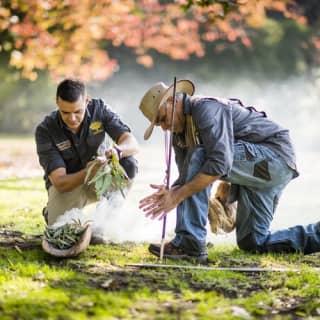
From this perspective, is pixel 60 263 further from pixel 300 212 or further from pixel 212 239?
pixel 300 212

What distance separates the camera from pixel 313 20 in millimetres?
18609

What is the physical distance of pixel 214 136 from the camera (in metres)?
4.64

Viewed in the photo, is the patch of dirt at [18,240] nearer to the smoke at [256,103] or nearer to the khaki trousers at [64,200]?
the khaki trousers at [64,200]

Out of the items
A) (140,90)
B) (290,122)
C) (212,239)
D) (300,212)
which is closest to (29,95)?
(140,90)

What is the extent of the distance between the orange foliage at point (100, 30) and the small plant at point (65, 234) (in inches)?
269

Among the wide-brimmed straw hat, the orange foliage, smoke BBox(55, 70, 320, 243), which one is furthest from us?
the orange foliage

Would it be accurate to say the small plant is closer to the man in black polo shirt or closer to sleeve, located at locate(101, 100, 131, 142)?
the man in black polo shirt

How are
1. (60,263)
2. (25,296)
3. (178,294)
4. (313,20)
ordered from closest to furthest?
(25,296) → (178,294) → (60,263) → (313,20)

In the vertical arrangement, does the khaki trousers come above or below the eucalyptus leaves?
below

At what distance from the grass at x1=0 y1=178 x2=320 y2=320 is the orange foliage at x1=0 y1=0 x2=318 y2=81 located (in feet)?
22.9

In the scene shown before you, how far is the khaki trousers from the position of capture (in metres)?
→ 5.53

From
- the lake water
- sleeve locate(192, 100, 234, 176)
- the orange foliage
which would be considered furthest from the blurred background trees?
sleeve locate(192, 100, 234, 176)

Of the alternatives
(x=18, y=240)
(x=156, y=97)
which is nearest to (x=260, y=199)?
(x=156, y=97)

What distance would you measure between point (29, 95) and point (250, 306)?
16497 millimetres
